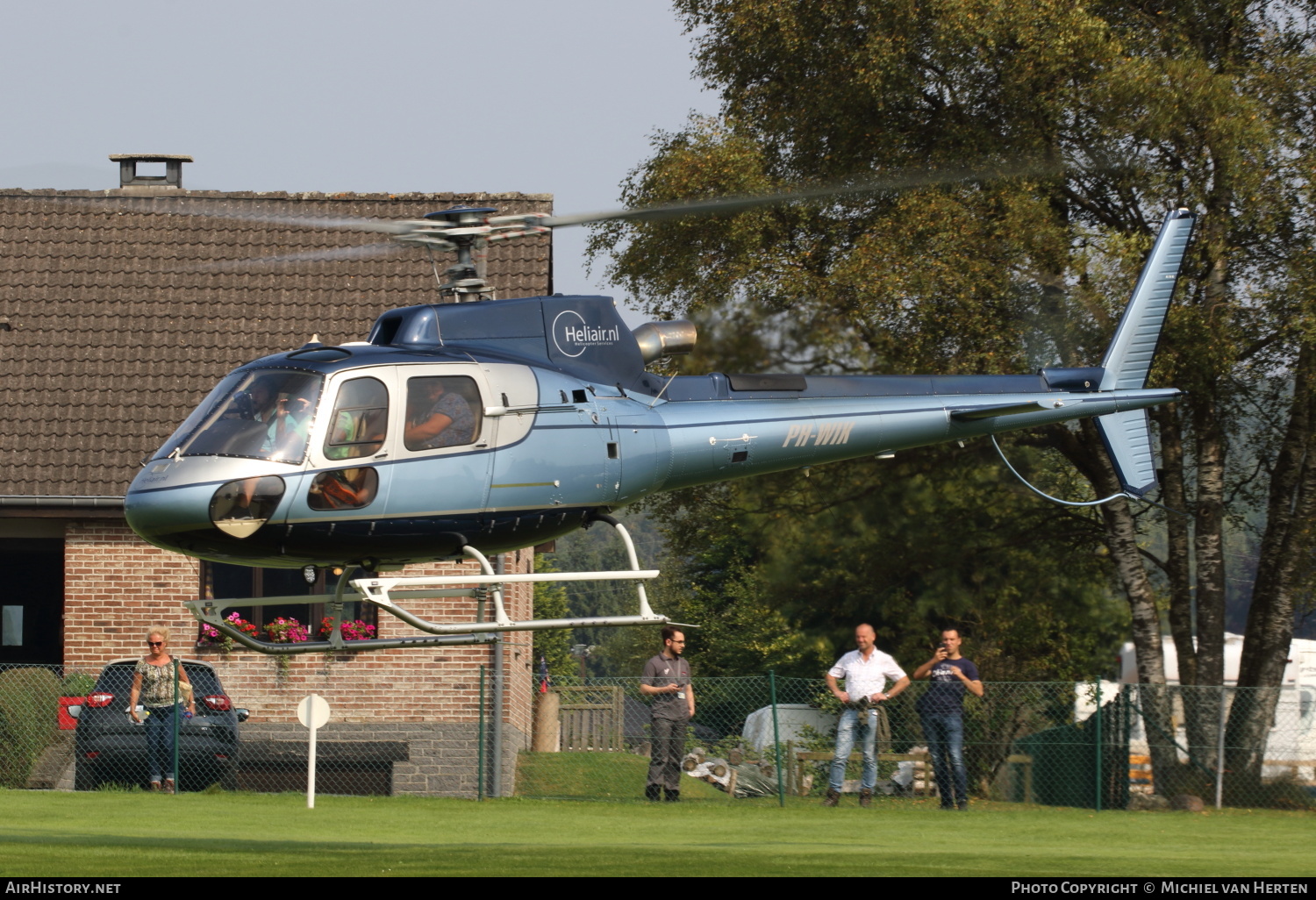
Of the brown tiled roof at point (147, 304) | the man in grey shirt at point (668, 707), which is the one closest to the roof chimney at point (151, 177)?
the brown tiled roof at point (147, 304)

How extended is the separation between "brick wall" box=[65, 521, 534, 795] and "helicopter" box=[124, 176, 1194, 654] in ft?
27.7

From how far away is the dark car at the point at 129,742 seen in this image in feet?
58.3

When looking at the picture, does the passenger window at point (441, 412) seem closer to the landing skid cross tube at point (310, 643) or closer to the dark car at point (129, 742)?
the landing skid cross tube at point (310, 643)

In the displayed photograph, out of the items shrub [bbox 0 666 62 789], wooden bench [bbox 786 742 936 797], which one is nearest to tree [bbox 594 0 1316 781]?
wooden bench [bbox 786 742 936 797]

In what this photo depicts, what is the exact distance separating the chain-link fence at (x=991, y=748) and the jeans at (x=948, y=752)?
0.95m

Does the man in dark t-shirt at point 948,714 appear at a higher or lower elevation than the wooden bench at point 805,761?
higher

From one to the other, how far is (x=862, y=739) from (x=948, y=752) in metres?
0.91

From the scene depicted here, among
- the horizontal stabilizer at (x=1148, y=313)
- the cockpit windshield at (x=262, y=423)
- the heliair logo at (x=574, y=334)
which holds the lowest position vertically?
the cockpit windshield at (x=262, y=423)

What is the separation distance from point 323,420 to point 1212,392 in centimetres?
1484

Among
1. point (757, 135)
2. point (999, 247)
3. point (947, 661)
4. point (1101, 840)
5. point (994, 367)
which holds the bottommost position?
point (1101, 840)

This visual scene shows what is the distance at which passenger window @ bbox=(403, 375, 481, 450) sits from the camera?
11.7 metres

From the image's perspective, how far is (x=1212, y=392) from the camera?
73.2 feet
